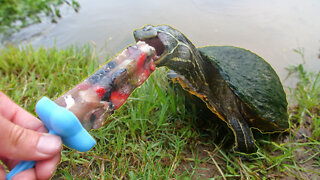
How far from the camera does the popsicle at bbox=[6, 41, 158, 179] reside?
114cm

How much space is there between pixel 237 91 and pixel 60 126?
5.51 feet

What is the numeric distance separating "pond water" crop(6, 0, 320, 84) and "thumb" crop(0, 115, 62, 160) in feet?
9.89

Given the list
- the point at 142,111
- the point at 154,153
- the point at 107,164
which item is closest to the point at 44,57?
the point at 142,111

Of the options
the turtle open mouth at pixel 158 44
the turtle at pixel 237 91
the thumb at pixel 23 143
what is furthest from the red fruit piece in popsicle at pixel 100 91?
the turtle at pixel 237 91

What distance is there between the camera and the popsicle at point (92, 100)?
114 cm

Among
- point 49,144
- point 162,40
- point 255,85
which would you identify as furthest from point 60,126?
point 255,85

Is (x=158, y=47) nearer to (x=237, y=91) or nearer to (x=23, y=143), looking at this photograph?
(x=237, y=91)

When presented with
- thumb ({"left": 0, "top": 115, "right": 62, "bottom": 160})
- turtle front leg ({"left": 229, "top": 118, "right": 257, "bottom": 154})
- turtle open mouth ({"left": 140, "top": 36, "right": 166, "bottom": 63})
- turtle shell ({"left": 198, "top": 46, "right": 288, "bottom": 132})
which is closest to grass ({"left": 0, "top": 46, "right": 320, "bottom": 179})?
turtle front leg ({"left": 229, "top": 118, "right": 257, "bottom": 154})

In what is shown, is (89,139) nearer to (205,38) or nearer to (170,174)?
(170,174)

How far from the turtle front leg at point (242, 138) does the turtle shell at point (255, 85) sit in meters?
0.17

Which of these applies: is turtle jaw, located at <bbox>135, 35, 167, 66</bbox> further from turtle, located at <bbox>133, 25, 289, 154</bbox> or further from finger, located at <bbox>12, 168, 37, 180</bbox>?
finger, located at <bbox>12, 168, 37, 180</bbox>

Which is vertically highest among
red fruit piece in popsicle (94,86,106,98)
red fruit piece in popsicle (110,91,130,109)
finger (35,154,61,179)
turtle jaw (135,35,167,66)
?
turtle jaw (135,35,167,66)

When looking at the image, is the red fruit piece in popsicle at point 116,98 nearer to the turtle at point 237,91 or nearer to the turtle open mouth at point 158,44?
the turtle open mouth at point 158,44

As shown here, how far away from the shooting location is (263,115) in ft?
7.72
